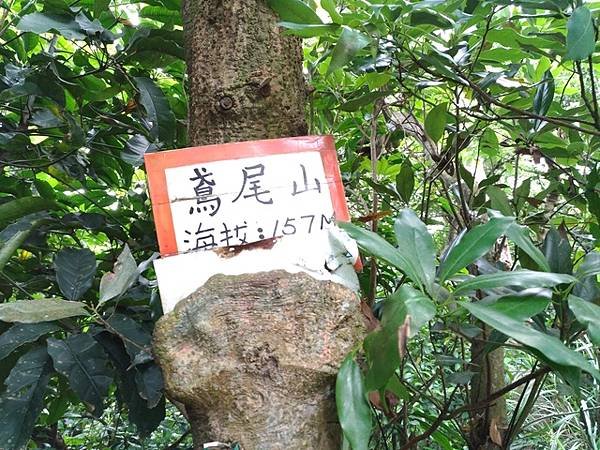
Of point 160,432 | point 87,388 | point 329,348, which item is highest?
point 329,348

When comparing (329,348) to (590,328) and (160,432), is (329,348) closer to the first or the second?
(590,328)

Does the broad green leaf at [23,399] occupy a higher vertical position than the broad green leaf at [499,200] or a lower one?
lower

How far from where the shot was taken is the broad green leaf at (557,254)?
1.70ft

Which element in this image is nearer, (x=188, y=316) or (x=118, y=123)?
(x=188, y=316)

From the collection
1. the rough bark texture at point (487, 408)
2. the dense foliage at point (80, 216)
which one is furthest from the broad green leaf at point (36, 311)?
the rough bark texture at point (487, 408)

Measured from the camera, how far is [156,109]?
0.77 m

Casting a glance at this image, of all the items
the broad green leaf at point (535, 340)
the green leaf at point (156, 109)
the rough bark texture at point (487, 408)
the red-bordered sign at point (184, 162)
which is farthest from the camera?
the rough bark texture at point (487, 408)

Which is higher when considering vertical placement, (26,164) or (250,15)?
(250,15)

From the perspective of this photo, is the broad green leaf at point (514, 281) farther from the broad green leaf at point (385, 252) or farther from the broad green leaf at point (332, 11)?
the broad green leaf at point (332, 11)

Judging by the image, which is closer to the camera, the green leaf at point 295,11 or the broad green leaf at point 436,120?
the green leaf at point 295,11

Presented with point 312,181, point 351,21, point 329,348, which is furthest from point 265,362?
point 351,21

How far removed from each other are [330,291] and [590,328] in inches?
7.8

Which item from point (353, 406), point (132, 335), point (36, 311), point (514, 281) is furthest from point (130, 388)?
point (514, 281)

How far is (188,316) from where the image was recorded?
0.47 metres
